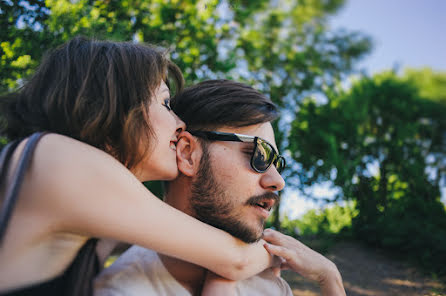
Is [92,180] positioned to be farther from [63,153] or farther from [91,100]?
[91,100]

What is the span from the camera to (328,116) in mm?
5871

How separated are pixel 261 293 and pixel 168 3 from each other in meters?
4.61

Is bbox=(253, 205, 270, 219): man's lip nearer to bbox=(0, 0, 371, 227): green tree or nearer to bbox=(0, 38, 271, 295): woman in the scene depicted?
bbox=(0, 38, 271, 295): woman

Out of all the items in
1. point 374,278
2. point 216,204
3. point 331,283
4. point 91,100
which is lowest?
point 374,278

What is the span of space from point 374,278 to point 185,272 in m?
1.99

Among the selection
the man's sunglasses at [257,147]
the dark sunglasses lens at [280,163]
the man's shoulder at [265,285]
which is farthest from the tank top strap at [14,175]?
the dark sunglasses lens at [280,163]

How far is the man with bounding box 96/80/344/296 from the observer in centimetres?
207

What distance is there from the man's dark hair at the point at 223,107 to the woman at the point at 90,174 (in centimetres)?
24

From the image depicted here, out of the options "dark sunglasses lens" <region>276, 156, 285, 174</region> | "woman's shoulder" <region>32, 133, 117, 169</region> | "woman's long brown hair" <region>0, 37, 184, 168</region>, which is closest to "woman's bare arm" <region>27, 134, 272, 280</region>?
"woman's shoulder" <region>32, 133, 117, 169</region>

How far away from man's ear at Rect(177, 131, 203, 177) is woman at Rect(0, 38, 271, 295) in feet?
0.50

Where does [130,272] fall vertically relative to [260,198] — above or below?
below

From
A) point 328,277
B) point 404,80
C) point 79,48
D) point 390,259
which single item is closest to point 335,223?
point 390,259

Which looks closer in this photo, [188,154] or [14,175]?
[14,175]

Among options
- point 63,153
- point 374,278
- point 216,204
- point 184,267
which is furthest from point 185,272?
point 374,278
